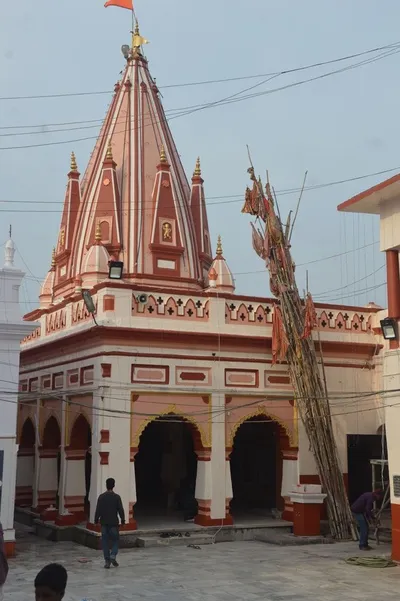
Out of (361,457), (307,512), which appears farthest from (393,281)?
(361,457)

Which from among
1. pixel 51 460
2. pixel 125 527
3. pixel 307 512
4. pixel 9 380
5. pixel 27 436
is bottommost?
pixel 125 527

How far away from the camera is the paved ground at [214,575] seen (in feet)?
33.4

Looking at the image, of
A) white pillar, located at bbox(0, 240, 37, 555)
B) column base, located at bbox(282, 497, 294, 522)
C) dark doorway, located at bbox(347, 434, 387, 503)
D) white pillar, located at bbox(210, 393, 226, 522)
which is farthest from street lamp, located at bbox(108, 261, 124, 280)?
dark doorway, located at bbox(347, 434, 387, 503)

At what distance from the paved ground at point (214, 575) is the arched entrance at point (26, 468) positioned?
4.97 meters

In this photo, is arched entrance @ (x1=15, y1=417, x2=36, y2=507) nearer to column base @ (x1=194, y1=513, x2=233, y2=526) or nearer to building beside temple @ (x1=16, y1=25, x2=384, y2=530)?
building beside temple @ (x1=16, y1=25, x2=384, y2=530)

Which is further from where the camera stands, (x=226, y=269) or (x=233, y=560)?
(x=226, y=269)

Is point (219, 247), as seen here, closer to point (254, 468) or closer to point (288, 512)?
point (254, 468)

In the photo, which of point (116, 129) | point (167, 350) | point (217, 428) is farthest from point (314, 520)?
point (116, 129)

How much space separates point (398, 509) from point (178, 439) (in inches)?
384

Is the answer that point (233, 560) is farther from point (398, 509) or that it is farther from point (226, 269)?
point (226, 269)

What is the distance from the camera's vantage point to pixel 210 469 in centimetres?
1609

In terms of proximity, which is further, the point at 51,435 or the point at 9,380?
the point at 51,435

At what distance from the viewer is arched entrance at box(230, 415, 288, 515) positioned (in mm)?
19525

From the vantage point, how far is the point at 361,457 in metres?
17.8
